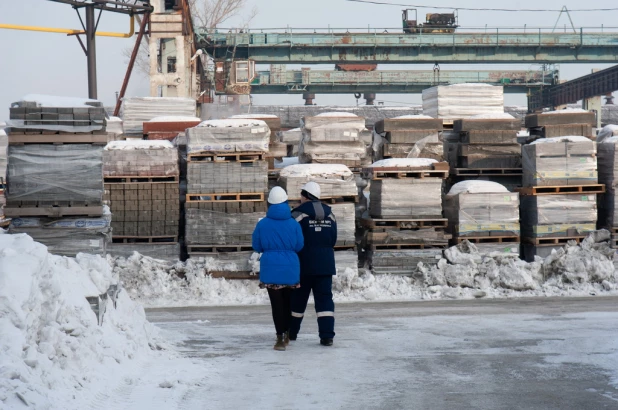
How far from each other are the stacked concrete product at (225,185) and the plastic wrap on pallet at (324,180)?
46cm

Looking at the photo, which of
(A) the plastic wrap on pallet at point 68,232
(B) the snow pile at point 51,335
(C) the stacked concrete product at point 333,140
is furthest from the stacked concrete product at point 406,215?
(B) the snow pile at point 51,335

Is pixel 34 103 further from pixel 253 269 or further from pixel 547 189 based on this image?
pixel 547 189

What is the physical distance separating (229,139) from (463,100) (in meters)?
6.02

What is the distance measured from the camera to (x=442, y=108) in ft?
58.5

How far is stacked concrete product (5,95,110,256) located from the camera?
1165 cm

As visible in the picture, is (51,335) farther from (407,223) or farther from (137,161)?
(407,223)

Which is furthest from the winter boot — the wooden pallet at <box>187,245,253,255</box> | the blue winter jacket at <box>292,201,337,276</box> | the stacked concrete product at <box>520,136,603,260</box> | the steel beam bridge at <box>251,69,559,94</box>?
the steel beam bridge at <box>251,69,559,94</box>

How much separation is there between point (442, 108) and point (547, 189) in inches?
139

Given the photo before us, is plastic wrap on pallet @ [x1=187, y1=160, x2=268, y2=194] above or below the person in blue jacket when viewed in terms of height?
above

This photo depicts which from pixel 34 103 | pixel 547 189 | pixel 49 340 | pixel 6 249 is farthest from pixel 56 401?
pixel 547 189

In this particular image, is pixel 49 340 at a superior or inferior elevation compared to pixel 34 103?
inferior

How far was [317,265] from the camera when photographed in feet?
27.8

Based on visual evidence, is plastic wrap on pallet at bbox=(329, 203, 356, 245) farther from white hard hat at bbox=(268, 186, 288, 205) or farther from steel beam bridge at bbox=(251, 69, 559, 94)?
steel beam bridge at bbox=(251, 69, 559, 94)

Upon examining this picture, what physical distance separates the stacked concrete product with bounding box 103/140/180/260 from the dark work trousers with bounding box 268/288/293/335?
6229 mm
